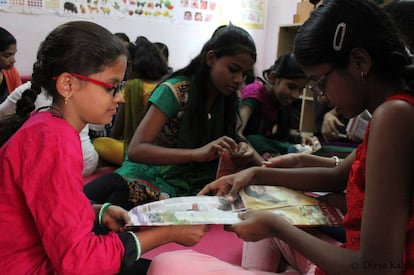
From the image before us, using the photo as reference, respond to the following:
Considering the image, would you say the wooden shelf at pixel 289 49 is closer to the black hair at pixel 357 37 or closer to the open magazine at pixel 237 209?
the open magazine at pixel 237 209

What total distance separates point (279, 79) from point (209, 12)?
2.09 metres

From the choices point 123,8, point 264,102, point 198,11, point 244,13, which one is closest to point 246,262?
point 264,102

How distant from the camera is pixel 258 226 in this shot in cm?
83

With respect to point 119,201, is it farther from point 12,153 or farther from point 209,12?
point 209,12

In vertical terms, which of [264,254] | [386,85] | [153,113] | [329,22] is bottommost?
[264,254]

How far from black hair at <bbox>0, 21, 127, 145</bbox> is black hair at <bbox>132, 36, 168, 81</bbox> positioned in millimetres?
1573

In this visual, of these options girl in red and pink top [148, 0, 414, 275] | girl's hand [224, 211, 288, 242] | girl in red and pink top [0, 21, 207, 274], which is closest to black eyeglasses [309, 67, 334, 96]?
girl in red and pink top [148, 0, 414, 275]

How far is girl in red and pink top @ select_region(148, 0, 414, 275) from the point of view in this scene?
64 cm

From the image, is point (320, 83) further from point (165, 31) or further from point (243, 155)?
point (165, 31)

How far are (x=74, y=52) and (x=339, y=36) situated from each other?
0.55 meters

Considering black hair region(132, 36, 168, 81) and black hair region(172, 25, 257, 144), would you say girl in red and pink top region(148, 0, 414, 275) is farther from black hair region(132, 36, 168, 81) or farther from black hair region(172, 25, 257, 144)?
black hair region(132, 36, 168, 81)

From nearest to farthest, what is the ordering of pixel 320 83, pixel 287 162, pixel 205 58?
pixel 320 83 → pixel 287 162 → pixel 205 58

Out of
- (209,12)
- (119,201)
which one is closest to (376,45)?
(119,201)

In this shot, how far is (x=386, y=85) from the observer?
75 centimetres
